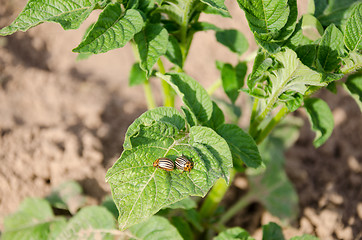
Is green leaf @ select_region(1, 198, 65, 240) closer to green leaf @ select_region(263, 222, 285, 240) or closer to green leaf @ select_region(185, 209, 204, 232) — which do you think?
green leaf @ select_region(185, 209, 204, 232)

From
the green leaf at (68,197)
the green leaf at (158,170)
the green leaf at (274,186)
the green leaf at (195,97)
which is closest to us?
the green leaf at (158,170)

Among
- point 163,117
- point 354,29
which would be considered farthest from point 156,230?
point 354,29

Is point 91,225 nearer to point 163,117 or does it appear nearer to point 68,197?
point 68,197

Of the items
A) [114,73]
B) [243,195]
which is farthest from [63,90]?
[243,195]

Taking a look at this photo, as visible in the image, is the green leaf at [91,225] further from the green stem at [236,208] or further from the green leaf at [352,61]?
the green leaf at [352,61]

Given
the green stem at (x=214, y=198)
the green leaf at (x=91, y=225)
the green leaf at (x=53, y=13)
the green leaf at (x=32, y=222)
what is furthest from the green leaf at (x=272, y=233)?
the green leaf at (x=53, y=13)

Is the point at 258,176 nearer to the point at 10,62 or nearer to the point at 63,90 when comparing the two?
the point at 63,90
